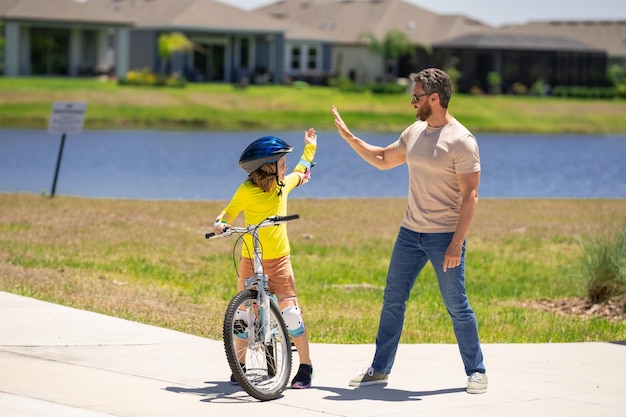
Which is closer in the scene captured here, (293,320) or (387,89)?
(293,320)

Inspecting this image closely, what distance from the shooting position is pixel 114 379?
7.88 metres

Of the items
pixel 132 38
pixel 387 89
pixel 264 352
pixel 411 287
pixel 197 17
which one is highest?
pixel 411 287

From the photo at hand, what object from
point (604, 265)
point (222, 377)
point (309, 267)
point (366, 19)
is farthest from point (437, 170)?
point (366, 19)

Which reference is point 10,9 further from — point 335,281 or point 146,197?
point 335,281

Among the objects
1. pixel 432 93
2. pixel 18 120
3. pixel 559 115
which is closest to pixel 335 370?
pixel 432 93

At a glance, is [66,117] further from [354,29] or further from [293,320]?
[354,29]

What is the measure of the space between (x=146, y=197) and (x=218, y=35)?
46162 mm

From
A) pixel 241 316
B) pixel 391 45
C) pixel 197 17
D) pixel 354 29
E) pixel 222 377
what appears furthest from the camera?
pixel 354 29

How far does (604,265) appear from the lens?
13000 millimetres

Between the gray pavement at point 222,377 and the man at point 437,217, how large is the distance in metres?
0.33

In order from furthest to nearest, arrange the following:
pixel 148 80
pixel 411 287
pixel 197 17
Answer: pixel 197 17, pixel 148 80, pixel 411 287

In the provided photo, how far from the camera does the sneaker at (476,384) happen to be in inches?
312

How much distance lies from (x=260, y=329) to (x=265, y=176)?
38.5 inches

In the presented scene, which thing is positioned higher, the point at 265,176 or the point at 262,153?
the point at 262,153
